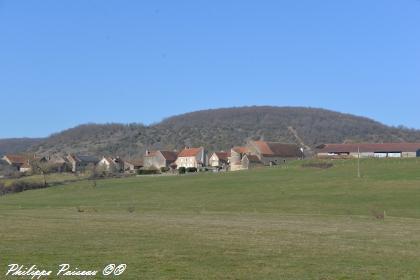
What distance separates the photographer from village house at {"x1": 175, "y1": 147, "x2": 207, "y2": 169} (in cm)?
17302

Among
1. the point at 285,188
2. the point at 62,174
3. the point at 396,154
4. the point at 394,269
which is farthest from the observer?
the point at 396,154

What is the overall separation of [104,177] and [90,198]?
4140cm

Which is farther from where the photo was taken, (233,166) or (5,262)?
(233,166)

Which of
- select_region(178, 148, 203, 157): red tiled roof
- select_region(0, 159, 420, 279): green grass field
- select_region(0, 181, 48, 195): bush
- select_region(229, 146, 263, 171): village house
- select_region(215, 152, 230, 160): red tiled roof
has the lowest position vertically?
select_region(0, 159, 420, 279): green grass field

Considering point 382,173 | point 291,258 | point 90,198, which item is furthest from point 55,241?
point 382,173

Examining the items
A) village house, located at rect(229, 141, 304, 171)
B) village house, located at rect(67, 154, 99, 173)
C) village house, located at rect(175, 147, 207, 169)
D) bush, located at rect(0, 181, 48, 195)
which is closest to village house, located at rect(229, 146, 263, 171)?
village house, located at rect(229, 141, 304, 171)

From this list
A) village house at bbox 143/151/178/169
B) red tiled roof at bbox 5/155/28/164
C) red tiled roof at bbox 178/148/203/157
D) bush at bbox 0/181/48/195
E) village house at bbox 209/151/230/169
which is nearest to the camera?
bush at bbox 0/181/48/195

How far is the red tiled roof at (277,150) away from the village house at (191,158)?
22.4 meters

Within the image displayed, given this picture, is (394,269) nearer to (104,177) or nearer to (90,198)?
(90,198)

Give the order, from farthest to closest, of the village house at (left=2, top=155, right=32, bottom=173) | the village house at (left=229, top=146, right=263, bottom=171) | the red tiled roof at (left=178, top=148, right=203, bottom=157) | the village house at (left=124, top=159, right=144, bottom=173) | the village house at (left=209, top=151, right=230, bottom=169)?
1. the village house at (left=2, top=155, right=32, bottom=173)
2. the village house at (left=124, top=159, right=144, bottom=173)
3. the red tiled roof at (left=178, top=148, right=203, bottom=157)
4. the village house at (left=209, top=151, right=230, bottom=169)
5. the village house at (left=229, top=146, right=263, bottom=171)

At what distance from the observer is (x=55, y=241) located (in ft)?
86.9

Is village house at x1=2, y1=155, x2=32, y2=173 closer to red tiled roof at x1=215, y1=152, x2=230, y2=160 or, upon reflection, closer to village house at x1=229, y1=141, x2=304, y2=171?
red tiled roof at x1=215, y1=152, x2=230, y2=160

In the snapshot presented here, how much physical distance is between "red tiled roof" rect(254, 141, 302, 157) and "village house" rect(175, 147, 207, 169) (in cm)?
2237

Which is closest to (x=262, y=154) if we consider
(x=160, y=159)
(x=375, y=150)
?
(x=375, y=150)
